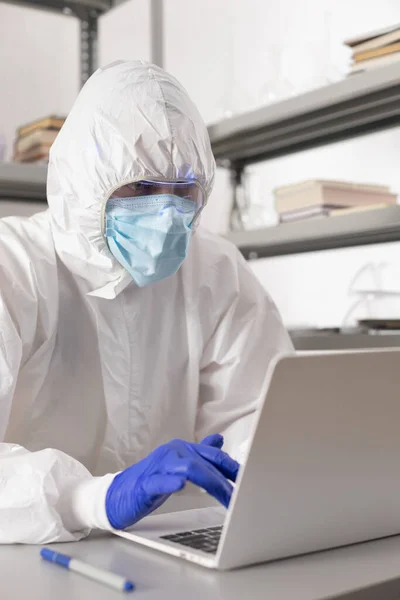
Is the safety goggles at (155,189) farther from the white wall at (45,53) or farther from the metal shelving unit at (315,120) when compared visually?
the white wall at (45,53)

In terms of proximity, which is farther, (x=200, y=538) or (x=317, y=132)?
(x=317, y=132)

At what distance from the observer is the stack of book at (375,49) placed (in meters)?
1.81

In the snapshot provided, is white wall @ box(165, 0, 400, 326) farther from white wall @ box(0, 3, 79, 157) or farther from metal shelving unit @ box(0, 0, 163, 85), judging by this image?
white wall @ box(0, 3, 79, 157)

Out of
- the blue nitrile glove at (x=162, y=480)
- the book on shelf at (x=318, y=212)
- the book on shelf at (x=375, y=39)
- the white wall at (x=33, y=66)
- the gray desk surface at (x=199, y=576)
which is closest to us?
the gray desk surface at (x=199, y=576)

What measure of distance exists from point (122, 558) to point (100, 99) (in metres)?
0.76

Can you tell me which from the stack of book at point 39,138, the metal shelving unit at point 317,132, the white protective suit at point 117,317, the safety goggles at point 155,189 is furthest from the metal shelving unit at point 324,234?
the safety goggles at point 155,189

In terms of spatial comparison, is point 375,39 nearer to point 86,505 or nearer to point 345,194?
point 345,194

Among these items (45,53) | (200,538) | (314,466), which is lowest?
(200,538)

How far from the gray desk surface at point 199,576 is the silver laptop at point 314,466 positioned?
18 millimetres

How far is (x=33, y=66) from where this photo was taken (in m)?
3.35

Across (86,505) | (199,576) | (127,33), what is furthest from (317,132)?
(199,576)

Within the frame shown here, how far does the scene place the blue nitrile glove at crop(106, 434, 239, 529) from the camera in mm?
864

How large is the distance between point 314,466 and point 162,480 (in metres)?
0.17

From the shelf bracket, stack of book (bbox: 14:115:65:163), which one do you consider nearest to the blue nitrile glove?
stack of book (bbox: 14:115:65:163)
